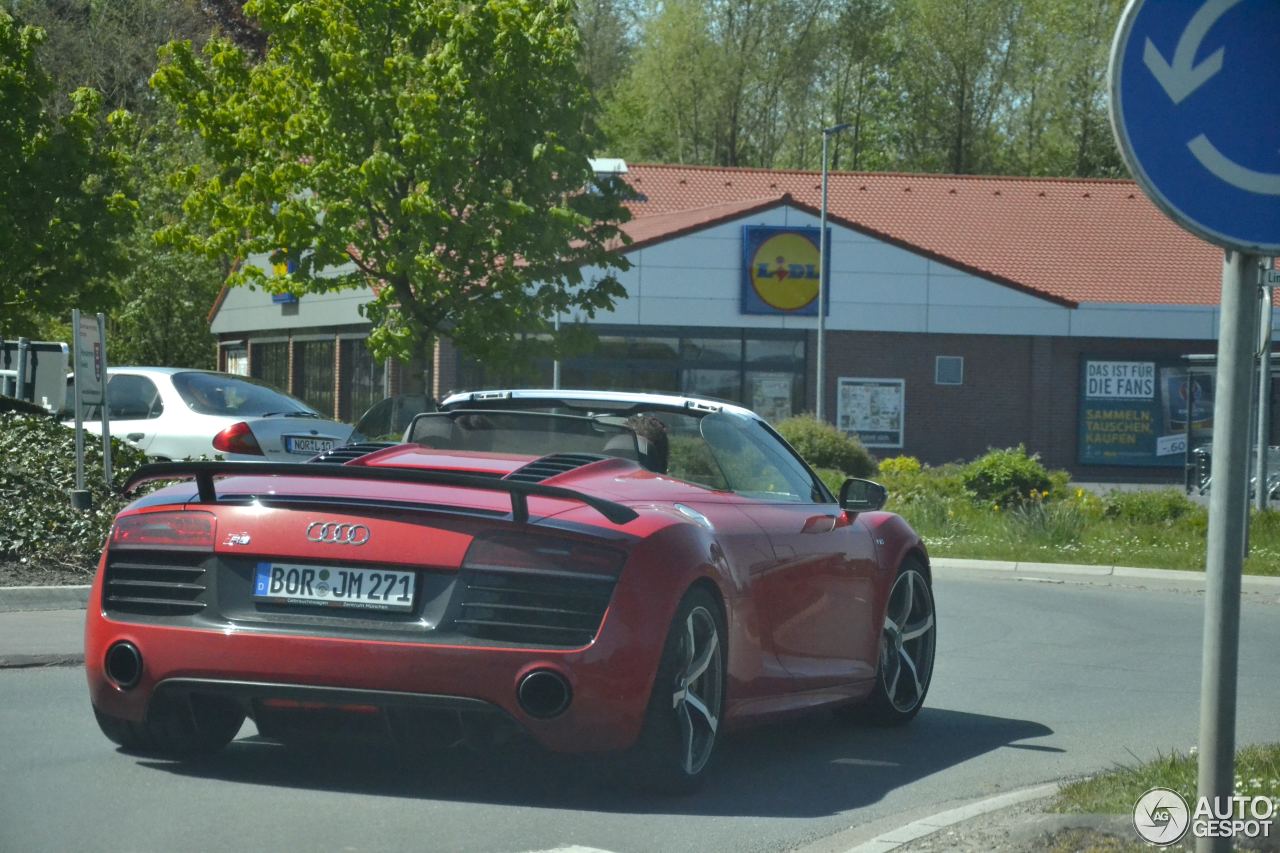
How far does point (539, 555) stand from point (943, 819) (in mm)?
1525

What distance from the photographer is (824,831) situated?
5707 mm

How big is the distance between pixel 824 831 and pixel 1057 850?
86cm

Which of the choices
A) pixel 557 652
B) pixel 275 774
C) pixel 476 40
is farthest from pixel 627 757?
pixel 476 40

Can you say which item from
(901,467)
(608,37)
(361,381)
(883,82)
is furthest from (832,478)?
(608,37)

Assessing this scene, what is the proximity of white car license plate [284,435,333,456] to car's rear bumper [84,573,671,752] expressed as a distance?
10.6m

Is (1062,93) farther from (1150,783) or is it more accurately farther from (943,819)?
(943,819)

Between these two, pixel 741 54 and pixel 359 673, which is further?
pixel 741 54

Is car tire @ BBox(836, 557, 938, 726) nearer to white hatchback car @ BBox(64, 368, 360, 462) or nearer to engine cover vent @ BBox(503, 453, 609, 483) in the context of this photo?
engine cover vent @ BBox(503, 453, 609, 483)

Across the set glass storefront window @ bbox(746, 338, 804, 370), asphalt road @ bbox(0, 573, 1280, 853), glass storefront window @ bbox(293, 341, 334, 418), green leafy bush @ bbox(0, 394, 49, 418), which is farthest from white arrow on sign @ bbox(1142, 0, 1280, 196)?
glass storefront window @ bbox(293, 341, 334, 418)

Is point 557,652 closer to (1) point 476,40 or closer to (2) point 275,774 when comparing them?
(2) point 275,774

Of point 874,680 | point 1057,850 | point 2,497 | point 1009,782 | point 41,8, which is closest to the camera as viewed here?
point 1057,850

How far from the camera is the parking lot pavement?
900 centimetres

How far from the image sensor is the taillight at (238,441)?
16.1 metres

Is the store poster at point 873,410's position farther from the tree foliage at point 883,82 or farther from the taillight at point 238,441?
the taillight at point 238,441
